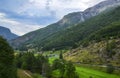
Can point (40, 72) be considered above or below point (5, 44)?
below

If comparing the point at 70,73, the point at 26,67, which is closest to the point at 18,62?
the point at 26,67

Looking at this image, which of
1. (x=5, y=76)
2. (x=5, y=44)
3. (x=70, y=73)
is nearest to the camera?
(x=5, y=76)

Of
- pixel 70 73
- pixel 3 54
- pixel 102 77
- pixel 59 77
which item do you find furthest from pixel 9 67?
pixel 102 77

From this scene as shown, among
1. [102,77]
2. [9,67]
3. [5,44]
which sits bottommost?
[102,77]

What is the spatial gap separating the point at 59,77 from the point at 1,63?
87.1m

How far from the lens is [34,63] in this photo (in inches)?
6176

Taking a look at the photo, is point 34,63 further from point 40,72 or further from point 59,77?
point 59,77

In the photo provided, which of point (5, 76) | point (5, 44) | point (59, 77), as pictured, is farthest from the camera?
point (59, 77)

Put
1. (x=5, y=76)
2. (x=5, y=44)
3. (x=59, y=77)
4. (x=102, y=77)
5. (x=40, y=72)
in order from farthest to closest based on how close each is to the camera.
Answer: (x=102, y=77), (x=40, y=72), (x=59, y=77), (x=5, y=44), (x=5, y=76)

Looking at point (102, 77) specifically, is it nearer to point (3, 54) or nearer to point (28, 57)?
point (28, 57)

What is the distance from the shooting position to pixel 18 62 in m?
156

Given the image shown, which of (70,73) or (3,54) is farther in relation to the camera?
(70,73)

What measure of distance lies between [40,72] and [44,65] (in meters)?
9.12

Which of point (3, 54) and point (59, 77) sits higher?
point (3, 54)
